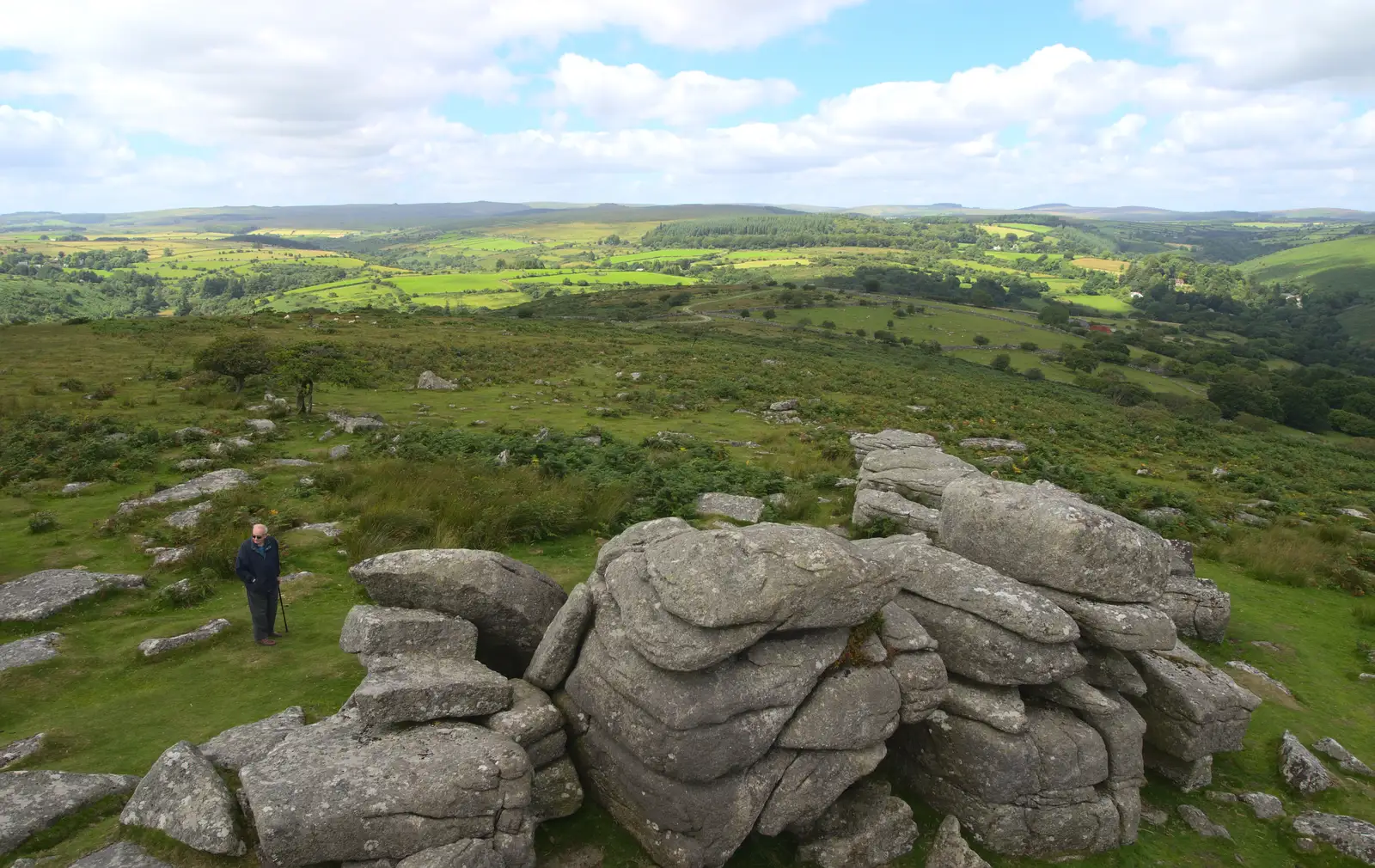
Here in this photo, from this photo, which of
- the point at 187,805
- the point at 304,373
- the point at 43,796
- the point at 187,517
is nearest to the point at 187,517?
the point at 187,517

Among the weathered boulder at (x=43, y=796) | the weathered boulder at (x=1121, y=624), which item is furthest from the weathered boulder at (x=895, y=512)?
the weathered boulder at (x=43, y=796)

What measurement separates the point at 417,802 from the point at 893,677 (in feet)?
24.1

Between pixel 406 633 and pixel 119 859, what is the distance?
13.7 ft

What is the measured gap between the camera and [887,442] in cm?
2831

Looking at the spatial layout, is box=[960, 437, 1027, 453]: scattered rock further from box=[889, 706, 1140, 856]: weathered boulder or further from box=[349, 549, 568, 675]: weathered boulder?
box=[349, 549, 568, 675]: weathered boulder

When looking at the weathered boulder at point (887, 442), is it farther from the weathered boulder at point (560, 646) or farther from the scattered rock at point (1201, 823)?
the weathered boulder at point (560, 646)

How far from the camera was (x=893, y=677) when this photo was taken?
10953mm

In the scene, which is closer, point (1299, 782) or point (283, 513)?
point (1299, 782)

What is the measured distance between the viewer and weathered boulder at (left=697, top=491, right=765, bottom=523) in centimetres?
2142

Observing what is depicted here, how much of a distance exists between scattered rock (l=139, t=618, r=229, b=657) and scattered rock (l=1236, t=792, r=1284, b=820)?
65.7 feet

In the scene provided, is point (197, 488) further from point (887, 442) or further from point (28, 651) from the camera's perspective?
point (887, 442)

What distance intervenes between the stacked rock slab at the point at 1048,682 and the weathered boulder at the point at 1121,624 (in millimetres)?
22

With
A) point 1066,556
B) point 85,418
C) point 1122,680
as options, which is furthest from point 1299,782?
point 85,418

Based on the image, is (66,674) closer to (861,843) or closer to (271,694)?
(271,694)
